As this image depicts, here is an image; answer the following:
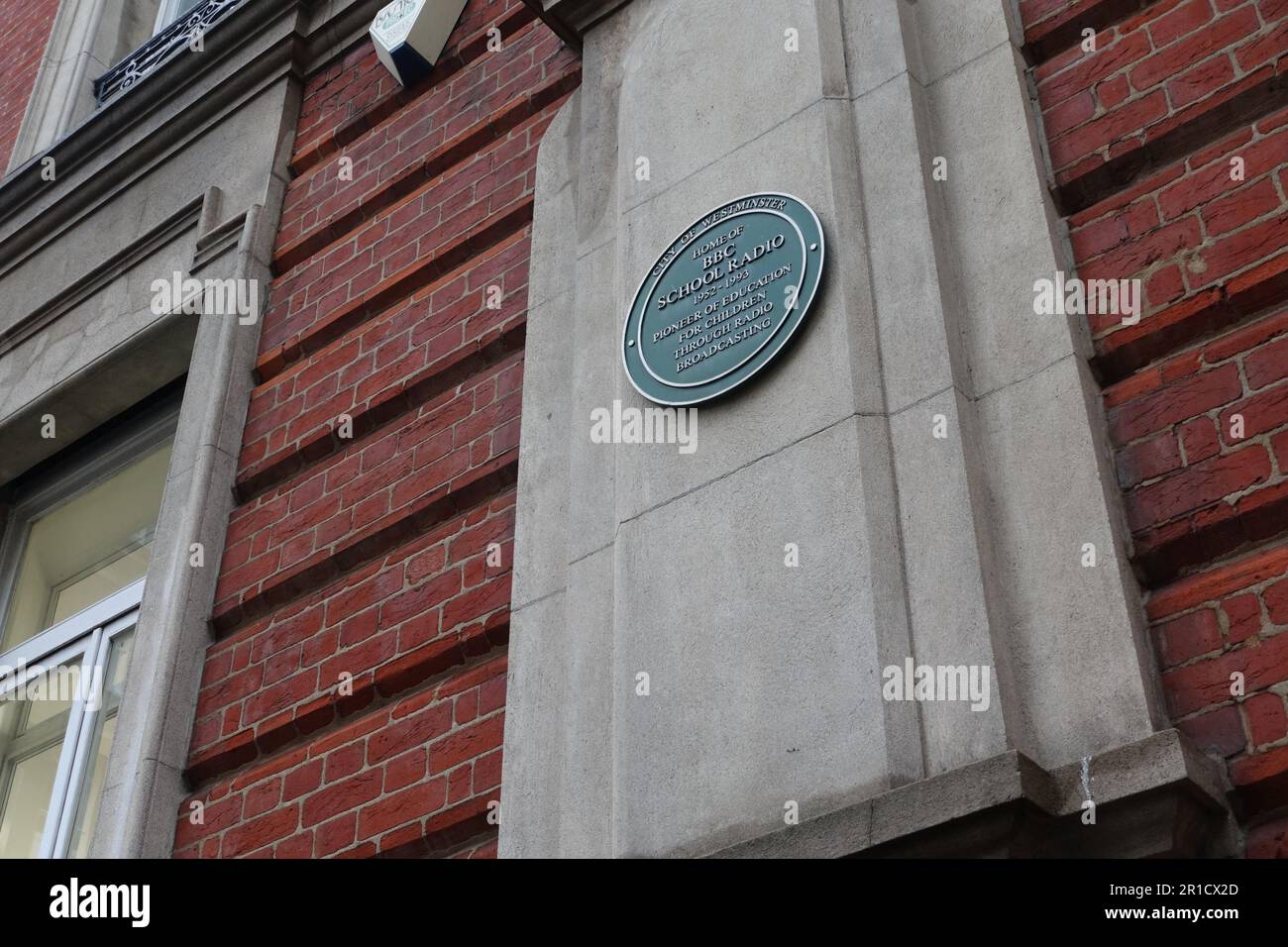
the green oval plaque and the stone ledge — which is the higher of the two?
the green oval plaque

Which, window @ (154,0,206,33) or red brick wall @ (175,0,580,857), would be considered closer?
red brick wall @ (175,0,580,857)

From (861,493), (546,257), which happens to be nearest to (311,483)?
(546,257)

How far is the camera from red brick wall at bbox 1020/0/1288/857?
382 cm

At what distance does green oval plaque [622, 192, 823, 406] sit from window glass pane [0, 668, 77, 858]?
3340mm

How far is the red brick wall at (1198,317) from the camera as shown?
12.5 feet

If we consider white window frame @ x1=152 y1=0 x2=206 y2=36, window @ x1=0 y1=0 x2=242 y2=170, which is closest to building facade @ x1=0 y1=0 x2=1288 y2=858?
window @ x1=0 y1=0 x2=242 y2=170

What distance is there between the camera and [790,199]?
197 inches

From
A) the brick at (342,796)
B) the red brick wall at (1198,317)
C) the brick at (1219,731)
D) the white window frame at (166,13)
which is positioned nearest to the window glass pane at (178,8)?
the white window frame at (166,13)

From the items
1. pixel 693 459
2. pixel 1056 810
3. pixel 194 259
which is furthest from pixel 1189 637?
pixel 194 259

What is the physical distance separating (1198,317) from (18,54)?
827 cm

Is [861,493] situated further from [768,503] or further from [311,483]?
[311,483]

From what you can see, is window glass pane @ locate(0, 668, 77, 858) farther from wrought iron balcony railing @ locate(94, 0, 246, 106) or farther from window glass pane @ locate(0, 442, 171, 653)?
wrought iron balcony railing @ locate(94, 0, 246, 106)

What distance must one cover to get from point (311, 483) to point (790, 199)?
7.28 feet

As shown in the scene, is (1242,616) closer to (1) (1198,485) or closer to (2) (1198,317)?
(1) (1198,485)
